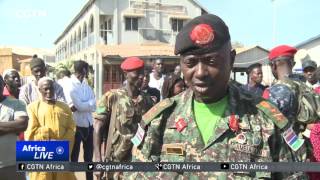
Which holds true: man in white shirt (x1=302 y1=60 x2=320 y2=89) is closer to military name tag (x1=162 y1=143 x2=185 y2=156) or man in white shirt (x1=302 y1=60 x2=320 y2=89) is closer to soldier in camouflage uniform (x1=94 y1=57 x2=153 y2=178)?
soldier in camouflage uniform (x1=94 y1=57 x2=153 y2=178)

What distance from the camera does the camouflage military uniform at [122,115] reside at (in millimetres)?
4410

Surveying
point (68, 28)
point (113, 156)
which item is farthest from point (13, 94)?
point (68, 28)

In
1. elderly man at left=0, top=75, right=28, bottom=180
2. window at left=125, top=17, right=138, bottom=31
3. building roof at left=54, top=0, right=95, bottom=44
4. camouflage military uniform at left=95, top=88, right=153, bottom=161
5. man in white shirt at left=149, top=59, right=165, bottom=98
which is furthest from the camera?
building roof at left=54, top=0, right=95, bottom=44

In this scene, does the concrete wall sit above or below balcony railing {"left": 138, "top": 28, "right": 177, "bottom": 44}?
below

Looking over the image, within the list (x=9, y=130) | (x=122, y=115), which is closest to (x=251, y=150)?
(x=122, y=115)

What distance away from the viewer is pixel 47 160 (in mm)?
2008

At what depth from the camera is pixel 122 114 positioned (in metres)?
4.50

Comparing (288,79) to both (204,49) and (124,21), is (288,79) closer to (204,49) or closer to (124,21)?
(204,49)

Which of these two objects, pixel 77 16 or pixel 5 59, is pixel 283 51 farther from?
pixel 77 16

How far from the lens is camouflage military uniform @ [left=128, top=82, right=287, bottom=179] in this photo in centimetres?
188

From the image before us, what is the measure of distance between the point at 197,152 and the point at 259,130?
0.27 metres

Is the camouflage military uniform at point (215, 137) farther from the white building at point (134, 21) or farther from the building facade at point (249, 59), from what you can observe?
the white building at point (134, 21)

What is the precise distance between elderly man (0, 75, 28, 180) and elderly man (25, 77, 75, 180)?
929 millimetres

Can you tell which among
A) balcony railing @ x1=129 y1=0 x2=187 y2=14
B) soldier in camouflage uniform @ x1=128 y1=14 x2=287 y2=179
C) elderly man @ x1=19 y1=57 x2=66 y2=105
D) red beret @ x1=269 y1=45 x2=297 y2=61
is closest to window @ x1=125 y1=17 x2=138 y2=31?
balcony railing @ x1=129 y1=0 x2=187 y2=14
